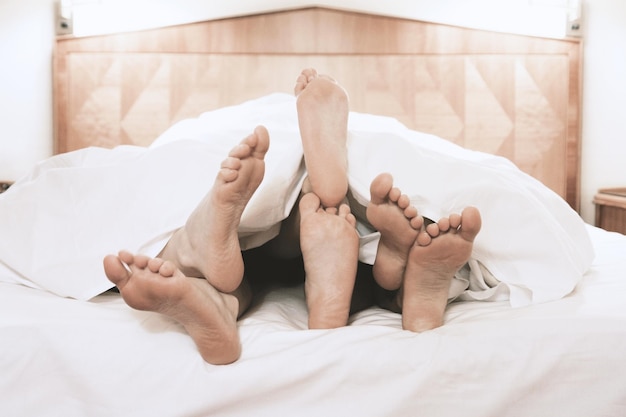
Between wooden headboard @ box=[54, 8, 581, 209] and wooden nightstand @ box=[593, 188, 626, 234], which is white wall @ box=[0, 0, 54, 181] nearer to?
wooden headboard @ box=[54, 8, 581, 209]

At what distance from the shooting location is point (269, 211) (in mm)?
858

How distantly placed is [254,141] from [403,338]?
0.32 meters

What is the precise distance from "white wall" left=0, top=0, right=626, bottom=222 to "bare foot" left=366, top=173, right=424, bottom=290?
1747 millimetres

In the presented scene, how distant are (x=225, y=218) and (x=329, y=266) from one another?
18 centimetres

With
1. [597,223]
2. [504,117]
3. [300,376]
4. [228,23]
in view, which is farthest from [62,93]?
[597,223]

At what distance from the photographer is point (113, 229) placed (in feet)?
2.98

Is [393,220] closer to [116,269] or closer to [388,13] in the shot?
[116,269]

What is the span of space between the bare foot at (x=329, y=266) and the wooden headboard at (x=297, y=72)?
1.56 m

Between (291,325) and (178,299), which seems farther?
(291,325)

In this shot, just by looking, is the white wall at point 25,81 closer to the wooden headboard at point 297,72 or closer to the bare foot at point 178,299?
the wooden headboard at point 297,72

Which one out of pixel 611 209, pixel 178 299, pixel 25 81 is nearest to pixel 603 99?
pixel 611 209

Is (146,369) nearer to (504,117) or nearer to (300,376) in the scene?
(300,376)

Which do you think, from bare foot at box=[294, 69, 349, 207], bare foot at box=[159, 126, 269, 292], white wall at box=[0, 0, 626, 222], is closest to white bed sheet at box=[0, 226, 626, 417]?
bare foot at box=[159, 126, 269, 292]

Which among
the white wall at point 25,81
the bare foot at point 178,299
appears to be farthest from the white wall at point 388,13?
the bare foot at point 178,299
